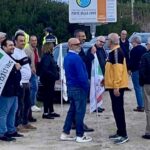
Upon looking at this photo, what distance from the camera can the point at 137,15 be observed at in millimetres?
45531

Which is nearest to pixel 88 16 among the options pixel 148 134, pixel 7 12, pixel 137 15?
pixel 7 12

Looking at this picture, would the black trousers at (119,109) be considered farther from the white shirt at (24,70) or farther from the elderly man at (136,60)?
the elderly man at (136,60)

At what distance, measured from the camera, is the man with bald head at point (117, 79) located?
10.5 m

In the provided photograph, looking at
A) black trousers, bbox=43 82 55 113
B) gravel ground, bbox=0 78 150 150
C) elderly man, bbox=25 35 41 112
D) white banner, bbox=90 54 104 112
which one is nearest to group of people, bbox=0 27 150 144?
gravel ground, bbox=0 78 150 150

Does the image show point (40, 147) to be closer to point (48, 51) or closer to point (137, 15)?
point (48, 51)

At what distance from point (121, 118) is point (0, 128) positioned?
2.27 meters

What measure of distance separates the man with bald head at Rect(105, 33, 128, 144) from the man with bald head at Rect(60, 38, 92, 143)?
453mm

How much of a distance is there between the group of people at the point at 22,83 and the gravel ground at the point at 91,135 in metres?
0.28

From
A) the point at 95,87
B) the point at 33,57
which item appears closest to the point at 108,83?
Result: the point at 95,87

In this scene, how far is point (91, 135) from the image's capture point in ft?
37.3

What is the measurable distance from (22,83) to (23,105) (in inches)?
18.9

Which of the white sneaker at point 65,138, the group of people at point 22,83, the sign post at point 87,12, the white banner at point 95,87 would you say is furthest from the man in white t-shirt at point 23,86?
the sign post at point 87,12

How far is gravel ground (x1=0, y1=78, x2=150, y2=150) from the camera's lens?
10.4 meters

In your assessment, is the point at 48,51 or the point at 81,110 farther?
the point at 48,51
